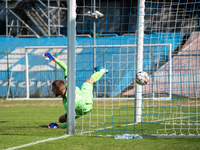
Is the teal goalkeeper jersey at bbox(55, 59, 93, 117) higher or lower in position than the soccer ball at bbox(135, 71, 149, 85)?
lower

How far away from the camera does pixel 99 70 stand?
709 centimetres

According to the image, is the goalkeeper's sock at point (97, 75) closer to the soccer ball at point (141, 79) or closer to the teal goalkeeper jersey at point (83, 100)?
the teal goalkeeper jersey at point (83, 100)

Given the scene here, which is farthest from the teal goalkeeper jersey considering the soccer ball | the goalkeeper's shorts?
the soccer ball

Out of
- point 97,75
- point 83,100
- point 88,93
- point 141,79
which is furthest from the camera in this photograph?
point 97,75

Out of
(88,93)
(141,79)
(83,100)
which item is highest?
(141,79)

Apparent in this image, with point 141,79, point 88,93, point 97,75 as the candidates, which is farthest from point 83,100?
point 141,79

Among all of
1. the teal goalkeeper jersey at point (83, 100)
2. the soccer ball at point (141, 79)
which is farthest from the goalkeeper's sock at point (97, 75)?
the soccer ball at point (141, 79)

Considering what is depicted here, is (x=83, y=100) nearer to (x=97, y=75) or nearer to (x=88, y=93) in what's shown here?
(x=88, y=93)

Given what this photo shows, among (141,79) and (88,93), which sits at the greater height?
(141,79)

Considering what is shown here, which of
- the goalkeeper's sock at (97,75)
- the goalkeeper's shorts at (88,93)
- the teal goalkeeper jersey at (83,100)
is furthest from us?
the goalkeeper's sock at (97,75)

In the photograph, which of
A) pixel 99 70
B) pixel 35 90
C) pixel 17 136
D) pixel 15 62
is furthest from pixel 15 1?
pixel 17 136

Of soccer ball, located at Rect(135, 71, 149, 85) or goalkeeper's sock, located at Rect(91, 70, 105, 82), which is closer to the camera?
soccer ball, located at Rect(135, 71, 149, 85)

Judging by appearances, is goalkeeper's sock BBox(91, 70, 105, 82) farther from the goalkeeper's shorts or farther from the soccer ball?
the soccer ball

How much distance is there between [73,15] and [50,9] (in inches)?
830
